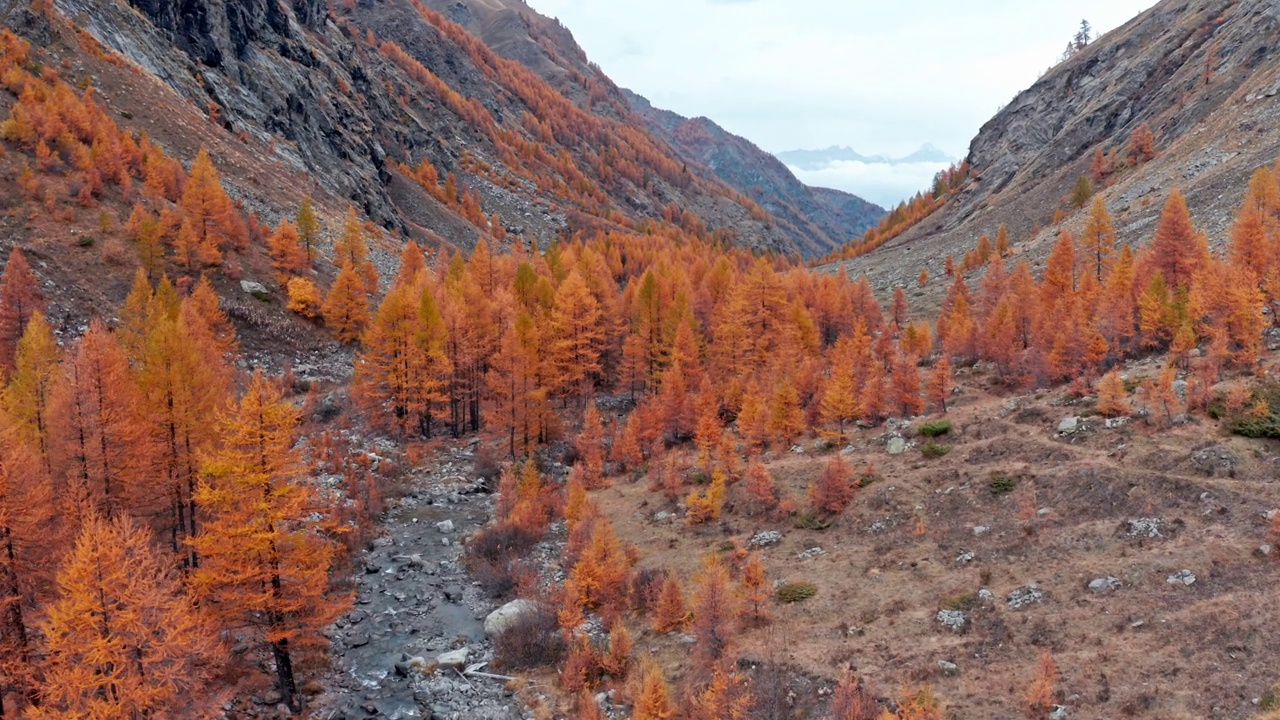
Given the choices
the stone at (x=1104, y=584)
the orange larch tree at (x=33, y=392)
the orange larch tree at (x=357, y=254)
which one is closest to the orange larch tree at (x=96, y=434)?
the orange larch tree at (x=33, y=392)

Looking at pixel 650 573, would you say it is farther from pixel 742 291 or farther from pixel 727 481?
Result: pixel 742 291

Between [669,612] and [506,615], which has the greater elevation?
[669,612]

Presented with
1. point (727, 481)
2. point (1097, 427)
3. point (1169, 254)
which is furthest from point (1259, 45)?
point (727, 481)

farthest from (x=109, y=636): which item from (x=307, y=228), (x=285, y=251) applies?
(x=307, y=228)

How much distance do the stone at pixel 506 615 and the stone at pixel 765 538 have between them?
34.7 feet

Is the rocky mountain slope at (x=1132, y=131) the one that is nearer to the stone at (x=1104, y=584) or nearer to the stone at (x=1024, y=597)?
the stone at (x=1104, y=584)

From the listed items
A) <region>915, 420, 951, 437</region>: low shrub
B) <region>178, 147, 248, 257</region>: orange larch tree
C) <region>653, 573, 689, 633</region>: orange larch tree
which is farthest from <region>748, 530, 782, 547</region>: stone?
<region>178, 147, 248, 257</region>: orange larch tree

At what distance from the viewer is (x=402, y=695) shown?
23.7 meters

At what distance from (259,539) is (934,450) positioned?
30308mm

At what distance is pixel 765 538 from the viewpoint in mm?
32125

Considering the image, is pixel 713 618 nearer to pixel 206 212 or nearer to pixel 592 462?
pixel 592 462

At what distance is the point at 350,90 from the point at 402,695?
486ft

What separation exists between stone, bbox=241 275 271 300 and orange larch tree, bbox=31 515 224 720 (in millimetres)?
50702

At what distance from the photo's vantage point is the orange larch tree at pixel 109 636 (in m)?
16.6
